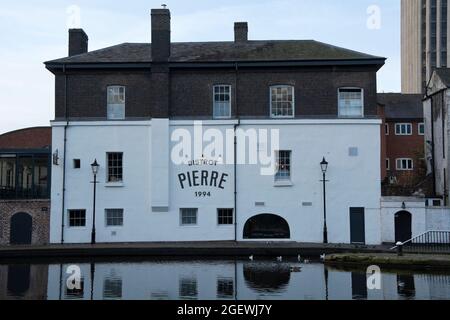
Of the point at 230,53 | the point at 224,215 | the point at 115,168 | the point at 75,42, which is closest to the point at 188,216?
the point at 224,215

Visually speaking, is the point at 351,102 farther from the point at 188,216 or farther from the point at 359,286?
the point at 359,286

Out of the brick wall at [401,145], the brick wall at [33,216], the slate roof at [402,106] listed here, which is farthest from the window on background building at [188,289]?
the brick wall at [401,145]

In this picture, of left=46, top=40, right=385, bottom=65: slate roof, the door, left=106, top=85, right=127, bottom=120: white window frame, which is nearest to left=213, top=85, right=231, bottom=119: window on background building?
left=46, top=40, right=385, bottom=65: slate roof

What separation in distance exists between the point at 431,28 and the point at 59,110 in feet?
250

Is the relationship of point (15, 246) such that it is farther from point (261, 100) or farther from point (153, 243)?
point (261, 100)

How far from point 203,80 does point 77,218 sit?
9963mm

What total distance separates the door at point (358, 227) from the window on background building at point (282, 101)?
20.5 ft

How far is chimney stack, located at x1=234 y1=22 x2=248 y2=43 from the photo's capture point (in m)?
35.7

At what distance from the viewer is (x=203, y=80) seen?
3294cm

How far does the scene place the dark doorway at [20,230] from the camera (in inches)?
1250

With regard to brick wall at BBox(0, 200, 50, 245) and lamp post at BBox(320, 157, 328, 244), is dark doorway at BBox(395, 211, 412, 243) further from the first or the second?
brick wall at BBox(0, 200, 50, 245)

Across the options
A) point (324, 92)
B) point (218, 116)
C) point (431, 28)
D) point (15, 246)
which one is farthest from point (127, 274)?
point (431, 28)

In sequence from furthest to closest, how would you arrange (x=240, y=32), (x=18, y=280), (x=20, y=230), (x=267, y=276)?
(x=240, y=32) < (x=20, y=230) < (x=267, y=276) < (x=18, y=280)

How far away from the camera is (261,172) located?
32188mm
